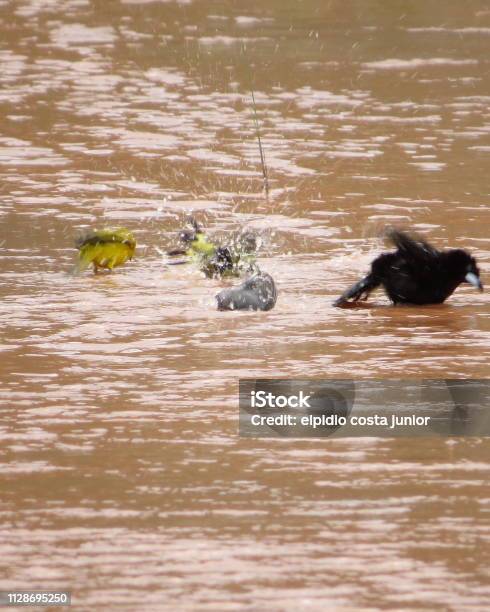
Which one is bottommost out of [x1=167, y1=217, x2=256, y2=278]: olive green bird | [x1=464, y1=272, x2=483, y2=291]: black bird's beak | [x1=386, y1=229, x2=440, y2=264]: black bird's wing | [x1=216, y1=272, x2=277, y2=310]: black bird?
[x1=167, y1=217, x2=256, y2=278]: olive green bird

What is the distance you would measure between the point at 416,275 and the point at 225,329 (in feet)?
3.00

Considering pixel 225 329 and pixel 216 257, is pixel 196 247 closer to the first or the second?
pixel 216 257

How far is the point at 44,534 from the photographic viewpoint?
3.95m

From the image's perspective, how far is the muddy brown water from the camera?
3.82 metres

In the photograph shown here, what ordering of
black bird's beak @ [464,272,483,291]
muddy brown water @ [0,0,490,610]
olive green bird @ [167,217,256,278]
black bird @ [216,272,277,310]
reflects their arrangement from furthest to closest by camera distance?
1. olive green bird @ [167,217,256,278]
2. black bird's beak @ [464,272,483,291]
3. black bird @ [216,272,277,310]
4. muddy brown water @ [0,0,490,610]

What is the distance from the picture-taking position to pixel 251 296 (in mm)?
6172

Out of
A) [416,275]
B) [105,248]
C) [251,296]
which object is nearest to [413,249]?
[416,275]

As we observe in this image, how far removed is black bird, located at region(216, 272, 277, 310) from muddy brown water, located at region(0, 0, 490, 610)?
3.0 inches

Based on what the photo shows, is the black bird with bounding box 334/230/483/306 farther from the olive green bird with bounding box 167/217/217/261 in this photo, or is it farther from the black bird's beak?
the olive green bird with bounding box 167/217/217/261

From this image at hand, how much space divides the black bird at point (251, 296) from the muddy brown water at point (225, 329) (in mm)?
76

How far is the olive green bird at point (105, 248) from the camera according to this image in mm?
6832

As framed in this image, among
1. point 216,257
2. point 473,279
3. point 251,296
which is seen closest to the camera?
point 251,296

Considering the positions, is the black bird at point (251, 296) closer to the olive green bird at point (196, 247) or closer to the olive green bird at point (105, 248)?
the olive green bird at point (196, 247)

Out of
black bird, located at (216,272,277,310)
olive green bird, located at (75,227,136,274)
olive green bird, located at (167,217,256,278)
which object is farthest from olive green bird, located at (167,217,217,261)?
black bird, located at (216,272,277,310)
